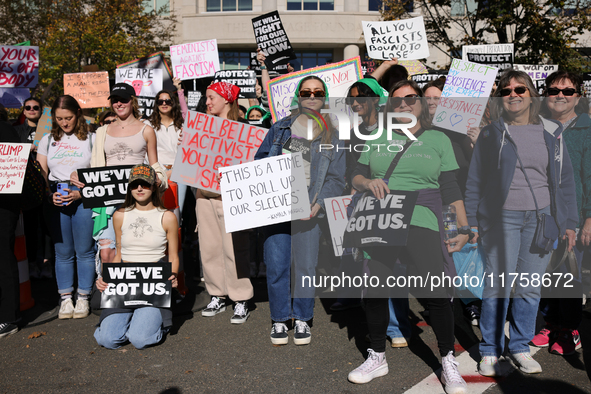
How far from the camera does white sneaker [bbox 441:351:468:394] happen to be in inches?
131

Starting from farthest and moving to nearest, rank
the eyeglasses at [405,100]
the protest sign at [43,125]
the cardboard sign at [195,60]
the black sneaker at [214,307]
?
1. the cardboard sign at [195,60]
2. the protest sign at [43,125]
3. the black sneaker at [214,307]
4. the eyeglasses at [405,100]

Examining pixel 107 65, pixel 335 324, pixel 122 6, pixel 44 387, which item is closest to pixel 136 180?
pixel 44 387

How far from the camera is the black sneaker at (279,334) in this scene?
4.23 m

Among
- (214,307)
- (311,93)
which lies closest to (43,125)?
(214,307)

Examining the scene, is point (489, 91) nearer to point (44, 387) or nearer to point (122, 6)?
point (44, 387)

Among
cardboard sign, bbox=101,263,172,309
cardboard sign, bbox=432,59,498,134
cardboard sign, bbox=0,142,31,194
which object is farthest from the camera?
cardboard sign, bbox=432,59,498,134

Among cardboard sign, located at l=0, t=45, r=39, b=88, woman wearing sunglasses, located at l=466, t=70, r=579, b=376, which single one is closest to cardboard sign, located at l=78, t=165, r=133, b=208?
woman wearing sunglasses, located at l=466, t=70, r=579, b=376

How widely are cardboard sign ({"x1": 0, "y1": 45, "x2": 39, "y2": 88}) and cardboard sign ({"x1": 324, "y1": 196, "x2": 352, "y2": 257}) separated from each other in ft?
21.1

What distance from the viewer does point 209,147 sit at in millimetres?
4793

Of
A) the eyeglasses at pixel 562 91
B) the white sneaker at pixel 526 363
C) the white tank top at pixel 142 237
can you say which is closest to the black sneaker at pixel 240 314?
the white tank top at pixel 142 237

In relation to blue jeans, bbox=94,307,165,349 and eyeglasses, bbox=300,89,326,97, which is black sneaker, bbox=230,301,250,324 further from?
eyeglasses, bbox=300,89,326,97

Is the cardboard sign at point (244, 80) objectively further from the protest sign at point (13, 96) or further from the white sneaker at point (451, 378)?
the white sneaker at point (451, 378)

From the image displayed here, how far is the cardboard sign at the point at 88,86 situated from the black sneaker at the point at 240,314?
4.85 m

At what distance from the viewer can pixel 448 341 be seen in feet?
11.1
